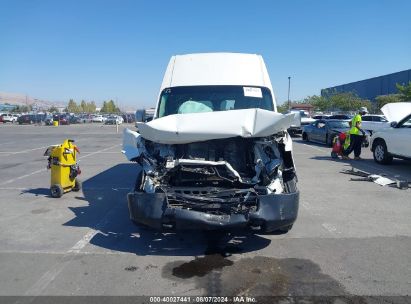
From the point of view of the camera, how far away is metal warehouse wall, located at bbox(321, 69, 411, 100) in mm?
57531

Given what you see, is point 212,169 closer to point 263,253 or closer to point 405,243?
point 263,253

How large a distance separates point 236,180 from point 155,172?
1.05 metres

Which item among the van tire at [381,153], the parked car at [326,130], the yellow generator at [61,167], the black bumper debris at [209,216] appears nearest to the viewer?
the black bumper debris at [209,216]

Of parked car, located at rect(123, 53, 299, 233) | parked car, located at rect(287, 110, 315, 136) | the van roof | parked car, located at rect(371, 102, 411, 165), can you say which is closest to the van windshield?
the van roof

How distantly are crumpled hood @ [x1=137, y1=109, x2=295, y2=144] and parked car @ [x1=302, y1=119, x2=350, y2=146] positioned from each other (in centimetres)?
1457

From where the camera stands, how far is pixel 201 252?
15.5 feet

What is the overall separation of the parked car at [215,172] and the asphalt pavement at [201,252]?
48 cm

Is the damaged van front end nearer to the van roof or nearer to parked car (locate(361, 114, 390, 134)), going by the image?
the van roof

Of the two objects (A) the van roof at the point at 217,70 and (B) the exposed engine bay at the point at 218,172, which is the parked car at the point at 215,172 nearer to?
(B) the exposed engine bay at the point at 218,172

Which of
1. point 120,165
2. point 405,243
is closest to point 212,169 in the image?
point 405,243

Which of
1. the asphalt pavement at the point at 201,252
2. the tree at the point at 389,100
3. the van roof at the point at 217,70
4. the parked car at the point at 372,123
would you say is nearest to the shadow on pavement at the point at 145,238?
the asphalt pavement at the point at 201,252

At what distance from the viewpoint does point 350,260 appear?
4461mm

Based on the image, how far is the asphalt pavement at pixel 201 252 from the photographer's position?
3.82m

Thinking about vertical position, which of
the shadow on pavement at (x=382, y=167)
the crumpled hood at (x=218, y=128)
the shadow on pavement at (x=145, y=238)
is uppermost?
the crumpled hood at (x=218, y=128)
